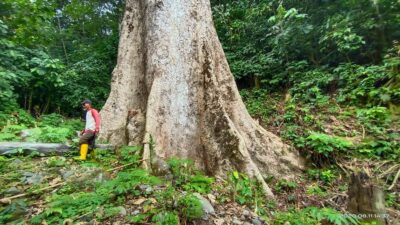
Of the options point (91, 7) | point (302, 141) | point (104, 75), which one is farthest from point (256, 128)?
point (91, 7)

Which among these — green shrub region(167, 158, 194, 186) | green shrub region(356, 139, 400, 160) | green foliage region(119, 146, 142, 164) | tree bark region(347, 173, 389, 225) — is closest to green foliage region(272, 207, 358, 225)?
tree bark region(347, 173, 389, 225)

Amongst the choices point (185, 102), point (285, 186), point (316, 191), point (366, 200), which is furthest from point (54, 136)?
point (366, 200)

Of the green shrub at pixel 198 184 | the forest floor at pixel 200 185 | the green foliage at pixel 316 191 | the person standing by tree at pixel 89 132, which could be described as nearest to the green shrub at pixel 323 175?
the forest floor at pixel 200 185

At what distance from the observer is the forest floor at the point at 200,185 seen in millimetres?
3541

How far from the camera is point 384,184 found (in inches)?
206

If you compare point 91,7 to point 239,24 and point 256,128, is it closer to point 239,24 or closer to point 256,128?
point 239,24

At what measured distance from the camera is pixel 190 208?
3.48 metres

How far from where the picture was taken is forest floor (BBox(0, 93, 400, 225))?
11.6 ft

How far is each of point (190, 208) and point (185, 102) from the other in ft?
7.69

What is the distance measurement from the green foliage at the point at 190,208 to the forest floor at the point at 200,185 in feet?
0.04

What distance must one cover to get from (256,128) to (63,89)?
909cm

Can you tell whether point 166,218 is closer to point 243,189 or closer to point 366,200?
point 243,189

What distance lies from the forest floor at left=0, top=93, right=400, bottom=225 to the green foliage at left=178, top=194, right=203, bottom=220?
1 cm

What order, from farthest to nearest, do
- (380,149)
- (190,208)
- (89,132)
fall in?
(380,149)
(89,132)
(190,208)
